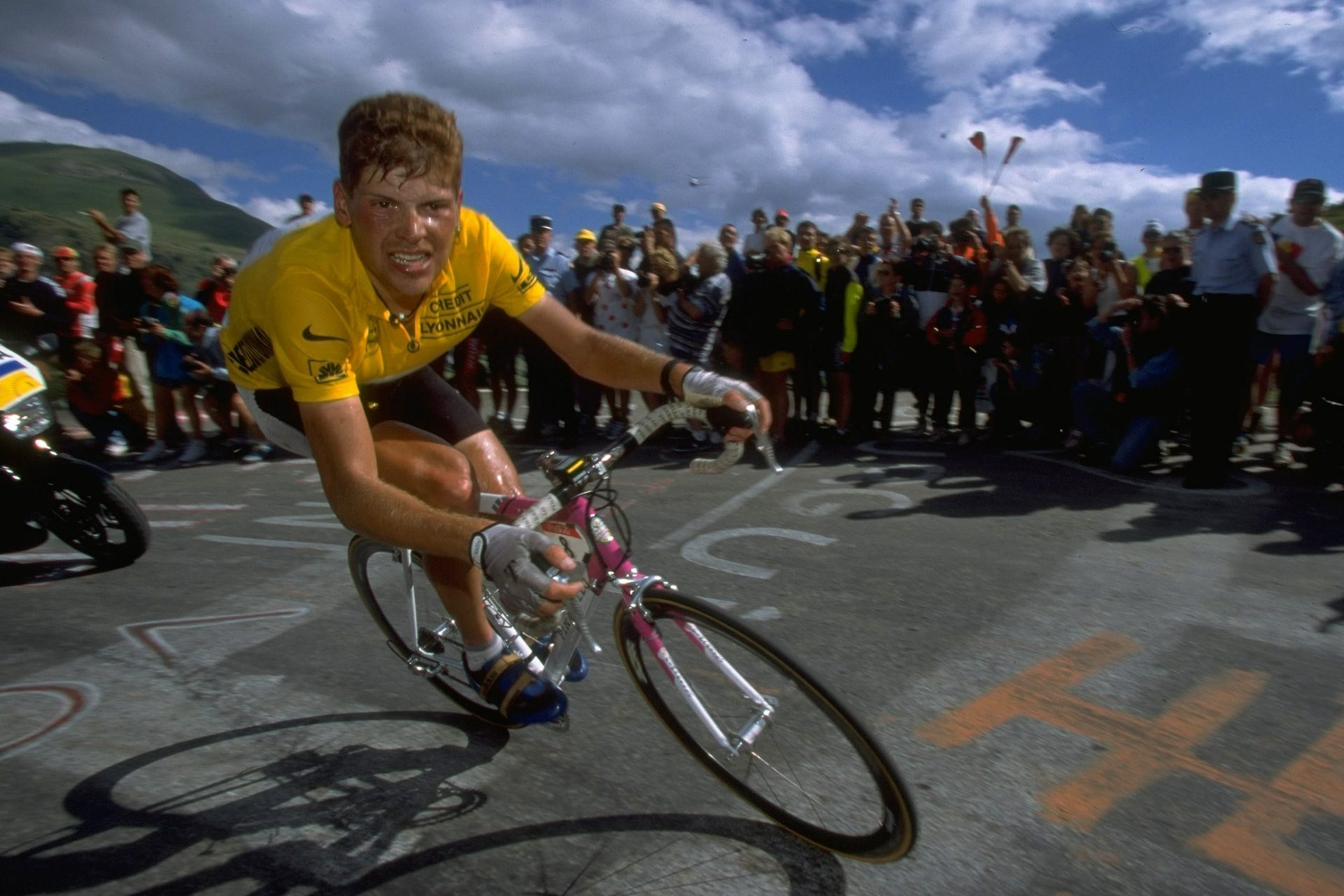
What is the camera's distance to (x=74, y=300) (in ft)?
29.9

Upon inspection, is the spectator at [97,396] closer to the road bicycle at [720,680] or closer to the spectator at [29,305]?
the spectator at [29,305]

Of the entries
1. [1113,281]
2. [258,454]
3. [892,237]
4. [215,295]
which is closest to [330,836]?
[258,454]

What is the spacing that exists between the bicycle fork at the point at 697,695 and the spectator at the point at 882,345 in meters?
6.45

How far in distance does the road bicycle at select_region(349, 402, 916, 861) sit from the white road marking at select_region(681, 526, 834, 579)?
212 centimetres

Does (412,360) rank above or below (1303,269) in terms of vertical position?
below

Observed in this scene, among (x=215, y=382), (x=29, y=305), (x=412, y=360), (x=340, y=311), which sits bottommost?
(x=215, y=382)

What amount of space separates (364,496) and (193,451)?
7.64 meters

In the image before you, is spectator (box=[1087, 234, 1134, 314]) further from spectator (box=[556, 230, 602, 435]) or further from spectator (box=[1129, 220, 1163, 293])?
spectator (box=[556, 230, 602, 435])

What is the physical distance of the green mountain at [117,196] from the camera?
69.2 meters

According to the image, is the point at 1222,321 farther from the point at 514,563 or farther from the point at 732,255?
the point at 514,563

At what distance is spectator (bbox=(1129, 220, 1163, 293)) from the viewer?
8.77 meters

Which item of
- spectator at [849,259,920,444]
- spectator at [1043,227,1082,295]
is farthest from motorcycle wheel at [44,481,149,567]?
spectator at [1043,227,1082,295]

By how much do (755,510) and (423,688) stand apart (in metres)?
3.15

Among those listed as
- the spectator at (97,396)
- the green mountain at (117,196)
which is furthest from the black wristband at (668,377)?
the green mountain at (117,196)
